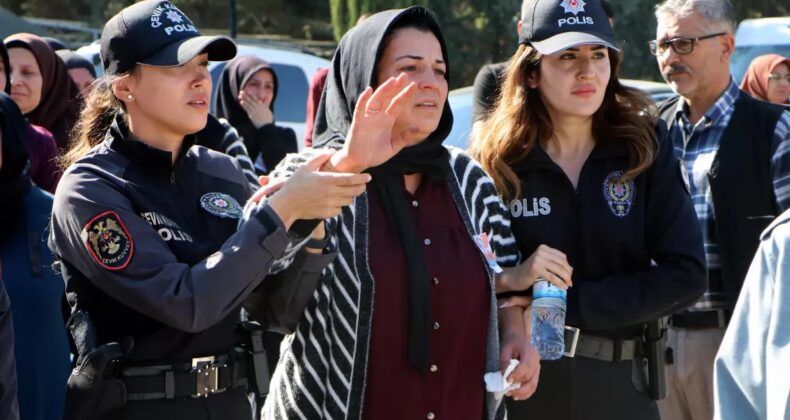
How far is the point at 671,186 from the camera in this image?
13.8 feet

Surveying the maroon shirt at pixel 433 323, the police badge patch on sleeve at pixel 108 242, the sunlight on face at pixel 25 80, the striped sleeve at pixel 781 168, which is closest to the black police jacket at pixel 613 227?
the maroon shirt at pixel 433 323

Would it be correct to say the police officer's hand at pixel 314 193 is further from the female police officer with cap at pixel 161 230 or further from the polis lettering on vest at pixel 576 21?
the polis lettering on vest at pixel 576 21

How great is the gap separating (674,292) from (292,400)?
4.45ft

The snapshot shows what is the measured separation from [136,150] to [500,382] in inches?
47.5

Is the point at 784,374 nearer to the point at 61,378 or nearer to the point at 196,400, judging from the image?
the point at 196,400

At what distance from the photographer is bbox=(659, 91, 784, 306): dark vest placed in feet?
16.3

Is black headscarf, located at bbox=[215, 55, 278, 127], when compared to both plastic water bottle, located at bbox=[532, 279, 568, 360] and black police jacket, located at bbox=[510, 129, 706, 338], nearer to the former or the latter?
black police jacket, located at bbox=[510, 129, 706, 338]

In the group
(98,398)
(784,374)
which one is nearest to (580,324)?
(98,398)

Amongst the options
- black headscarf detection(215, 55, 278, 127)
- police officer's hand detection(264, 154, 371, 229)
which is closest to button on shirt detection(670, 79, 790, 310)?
police officer's hand detection(264, 154, 371, 229)

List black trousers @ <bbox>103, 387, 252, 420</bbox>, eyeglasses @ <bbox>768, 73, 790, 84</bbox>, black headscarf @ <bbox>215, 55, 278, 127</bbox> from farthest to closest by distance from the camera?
eyeglasses @ <bbox>768, 73, 790, 84</bbox>, black headscarf @ <bbox>215, 55, 278, 127</bbox>, black trousers @ <bbox>103, 387, 252, 420</bbox>

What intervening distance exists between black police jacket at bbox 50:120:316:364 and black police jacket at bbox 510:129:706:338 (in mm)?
1083

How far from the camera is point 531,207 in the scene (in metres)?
4.23

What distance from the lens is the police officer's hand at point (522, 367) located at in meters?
3.61

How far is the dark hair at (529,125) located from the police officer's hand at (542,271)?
1.30ft
